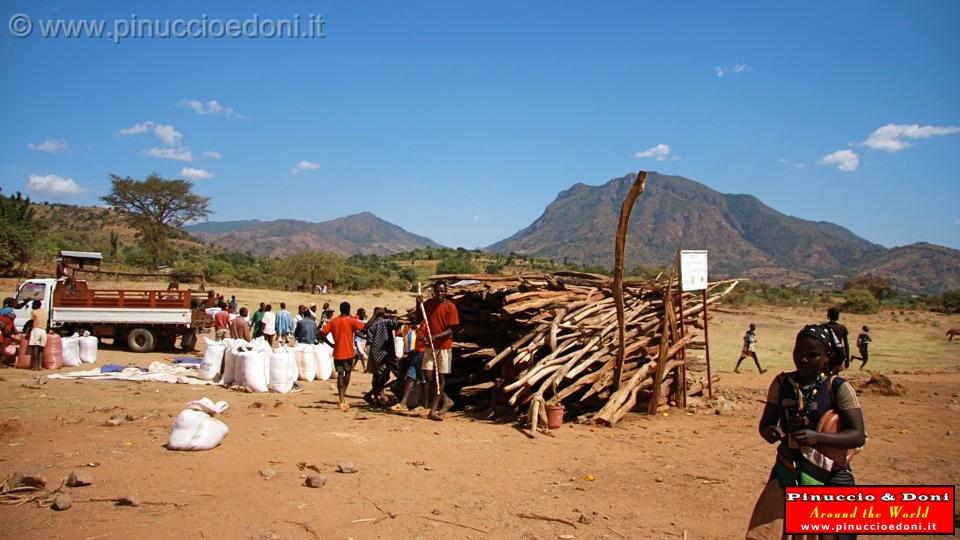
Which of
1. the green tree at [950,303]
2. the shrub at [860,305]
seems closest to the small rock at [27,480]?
A: the shrub at [860,305]

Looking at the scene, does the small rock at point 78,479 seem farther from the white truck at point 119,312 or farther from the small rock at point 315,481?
the white truck at point 119,312

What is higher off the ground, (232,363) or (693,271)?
(693,271)

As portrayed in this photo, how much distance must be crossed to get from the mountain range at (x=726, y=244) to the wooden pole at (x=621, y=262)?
9457cm

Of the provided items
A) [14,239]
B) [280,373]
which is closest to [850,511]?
[280,373]

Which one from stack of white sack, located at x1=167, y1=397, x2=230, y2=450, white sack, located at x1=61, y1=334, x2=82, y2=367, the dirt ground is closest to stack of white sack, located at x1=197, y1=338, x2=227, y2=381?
the dirt ground

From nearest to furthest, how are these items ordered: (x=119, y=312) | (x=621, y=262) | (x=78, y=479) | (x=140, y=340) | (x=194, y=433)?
(x=78, y=479) → (x=194, y=433) → (x=621, y=262) → (x=119, y=312) → (x=140, y=340)

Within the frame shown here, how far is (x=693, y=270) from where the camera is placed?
966cm

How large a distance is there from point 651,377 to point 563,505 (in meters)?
4.65

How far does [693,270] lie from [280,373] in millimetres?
7023

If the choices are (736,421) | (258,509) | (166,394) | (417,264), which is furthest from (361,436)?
(417,264)

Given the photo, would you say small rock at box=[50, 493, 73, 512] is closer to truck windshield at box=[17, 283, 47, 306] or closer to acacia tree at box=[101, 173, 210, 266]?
truck windshield at box=[17, 283, 47, 306]

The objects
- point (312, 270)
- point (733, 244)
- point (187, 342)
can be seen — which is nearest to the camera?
point (187, 342)

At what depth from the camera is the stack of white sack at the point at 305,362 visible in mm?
12148

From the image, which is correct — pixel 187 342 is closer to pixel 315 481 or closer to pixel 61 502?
pixel 61 502
